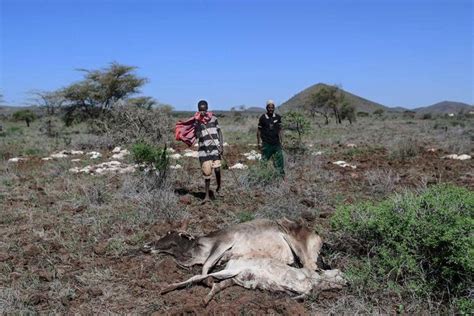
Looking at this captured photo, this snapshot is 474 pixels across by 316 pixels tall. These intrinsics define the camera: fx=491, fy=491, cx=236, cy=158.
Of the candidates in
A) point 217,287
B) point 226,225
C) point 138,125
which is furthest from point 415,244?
point 138,125

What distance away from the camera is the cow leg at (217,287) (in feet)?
13.0

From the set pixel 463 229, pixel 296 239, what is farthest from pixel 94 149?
pixel 463 229

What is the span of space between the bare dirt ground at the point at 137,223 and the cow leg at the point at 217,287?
55mm

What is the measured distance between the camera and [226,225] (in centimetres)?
610

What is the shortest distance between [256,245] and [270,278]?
1.47ft

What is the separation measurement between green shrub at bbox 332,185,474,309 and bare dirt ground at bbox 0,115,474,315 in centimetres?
25

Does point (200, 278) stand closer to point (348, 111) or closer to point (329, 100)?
point (348, 111)

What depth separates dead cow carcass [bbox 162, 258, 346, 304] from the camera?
13.5 ft

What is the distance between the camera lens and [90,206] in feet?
23.2

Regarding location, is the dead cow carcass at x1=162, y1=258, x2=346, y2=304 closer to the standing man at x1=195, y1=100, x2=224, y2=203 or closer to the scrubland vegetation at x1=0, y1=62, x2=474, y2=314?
the scrubland vegetation at x1=0, y1=62, x2=474, y2=314

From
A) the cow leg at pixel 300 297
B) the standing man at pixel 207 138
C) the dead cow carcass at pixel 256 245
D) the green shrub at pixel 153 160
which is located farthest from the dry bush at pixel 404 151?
the cow leg at pixel 300 297

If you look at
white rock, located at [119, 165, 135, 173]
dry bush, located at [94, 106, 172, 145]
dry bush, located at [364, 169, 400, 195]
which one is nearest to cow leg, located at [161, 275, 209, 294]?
dry bush, located at [364, 169, 400, 195]

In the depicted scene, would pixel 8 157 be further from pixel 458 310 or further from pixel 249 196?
pixel 458 310

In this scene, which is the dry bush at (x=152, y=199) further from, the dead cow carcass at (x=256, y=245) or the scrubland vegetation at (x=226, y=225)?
the dead cow carcass at (x=256, y=245)
